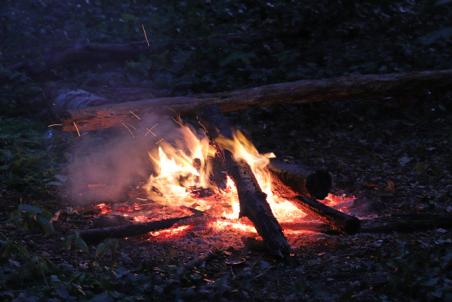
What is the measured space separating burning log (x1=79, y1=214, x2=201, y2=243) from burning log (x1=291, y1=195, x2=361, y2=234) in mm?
1352

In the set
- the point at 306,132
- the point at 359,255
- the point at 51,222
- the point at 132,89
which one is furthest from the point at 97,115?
the point at 359,255

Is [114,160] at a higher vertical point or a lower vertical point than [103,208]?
higher

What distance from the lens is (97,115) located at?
8133mm

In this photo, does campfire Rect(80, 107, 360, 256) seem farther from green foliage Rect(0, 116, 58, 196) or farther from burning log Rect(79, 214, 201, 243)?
green foliage Rect(0, 116, 58, 196)

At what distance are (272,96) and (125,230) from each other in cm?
357

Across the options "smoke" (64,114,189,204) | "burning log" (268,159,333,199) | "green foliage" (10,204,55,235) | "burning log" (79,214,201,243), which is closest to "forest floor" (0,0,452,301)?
"green foliage" (10,204,55,235)

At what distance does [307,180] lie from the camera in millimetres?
5887

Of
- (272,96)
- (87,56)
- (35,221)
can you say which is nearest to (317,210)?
(35,221)

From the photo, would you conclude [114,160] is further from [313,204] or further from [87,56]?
[87,56]

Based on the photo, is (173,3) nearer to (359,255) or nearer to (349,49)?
(349,49)

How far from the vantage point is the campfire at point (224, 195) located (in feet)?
18.0

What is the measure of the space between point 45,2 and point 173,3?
3.38 meters

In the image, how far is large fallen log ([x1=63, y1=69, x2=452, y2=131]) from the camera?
8.10 meters

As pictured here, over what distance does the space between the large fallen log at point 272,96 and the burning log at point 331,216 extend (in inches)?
102
